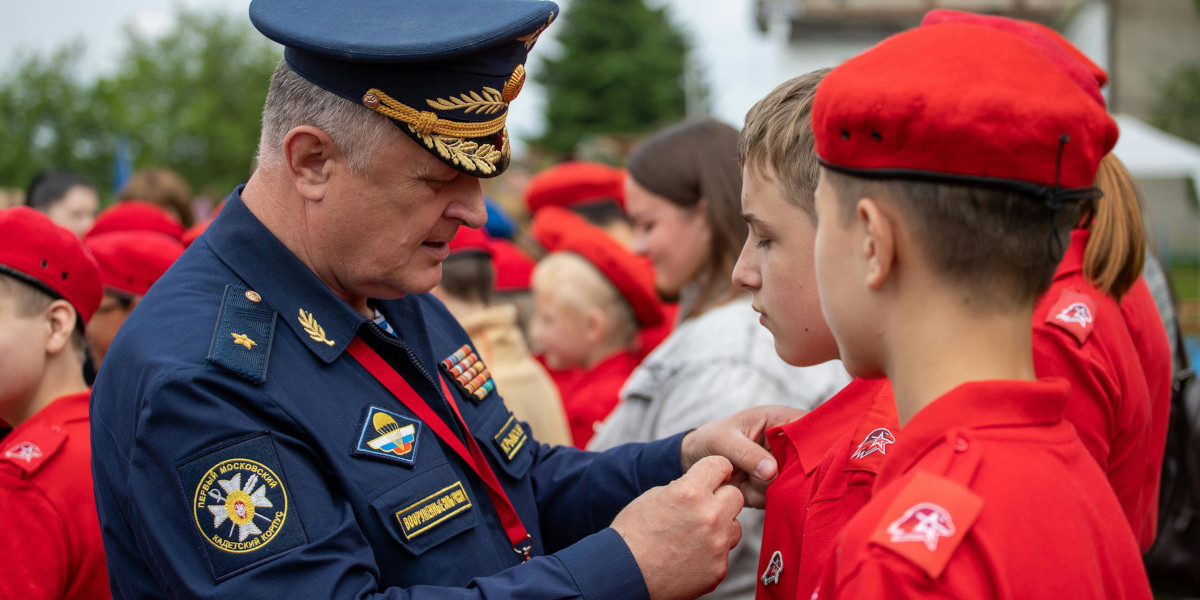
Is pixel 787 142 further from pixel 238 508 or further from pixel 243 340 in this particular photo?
pixel 238 508

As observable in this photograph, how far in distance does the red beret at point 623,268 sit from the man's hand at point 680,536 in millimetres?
3060

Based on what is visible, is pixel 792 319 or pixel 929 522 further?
pixel 792 319

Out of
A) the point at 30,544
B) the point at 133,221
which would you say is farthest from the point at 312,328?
the point at 133,221

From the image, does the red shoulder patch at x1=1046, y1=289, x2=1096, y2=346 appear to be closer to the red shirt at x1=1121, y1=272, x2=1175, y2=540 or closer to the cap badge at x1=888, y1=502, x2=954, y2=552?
the red shirt at x1=1121, y1=272, x2=1175, y2=540

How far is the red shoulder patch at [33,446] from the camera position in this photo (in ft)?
7.80

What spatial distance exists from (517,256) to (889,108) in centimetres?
571

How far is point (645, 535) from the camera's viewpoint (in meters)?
1.92

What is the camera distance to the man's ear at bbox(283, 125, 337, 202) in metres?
2.01

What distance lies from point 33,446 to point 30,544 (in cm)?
26

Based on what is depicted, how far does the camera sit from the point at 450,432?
212cm

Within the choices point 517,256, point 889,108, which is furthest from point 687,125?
point 517,256

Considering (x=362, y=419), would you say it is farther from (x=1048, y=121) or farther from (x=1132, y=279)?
(x=1132, y=279)

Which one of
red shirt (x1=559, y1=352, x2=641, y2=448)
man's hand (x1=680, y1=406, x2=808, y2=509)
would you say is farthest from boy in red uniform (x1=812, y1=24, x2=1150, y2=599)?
red shirt (x1=559, y1=352, x2=641, y2=448)

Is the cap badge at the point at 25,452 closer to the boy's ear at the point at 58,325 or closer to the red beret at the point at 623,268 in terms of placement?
the boy's ear at the point at 58,325
